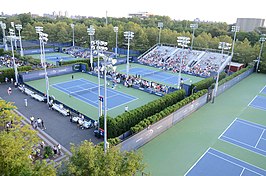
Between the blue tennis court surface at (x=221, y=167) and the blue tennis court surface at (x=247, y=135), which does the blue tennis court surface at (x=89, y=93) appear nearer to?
the blue tennis court surface at (x=247, y=135)

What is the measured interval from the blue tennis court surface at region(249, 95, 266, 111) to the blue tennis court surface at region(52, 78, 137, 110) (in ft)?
52.3

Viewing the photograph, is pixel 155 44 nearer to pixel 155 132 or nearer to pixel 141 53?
pixel 141 53

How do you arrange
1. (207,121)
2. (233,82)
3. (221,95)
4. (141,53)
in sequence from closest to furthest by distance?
(207,121), (221,95), (233,82), (141,53)

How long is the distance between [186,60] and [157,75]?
39.1 feet

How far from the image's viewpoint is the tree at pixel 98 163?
8.91 m

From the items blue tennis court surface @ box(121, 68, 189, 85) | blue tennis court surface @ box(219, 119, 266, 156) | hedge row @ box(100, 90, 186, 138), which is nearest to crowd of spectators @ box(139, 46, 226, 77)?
blue tennis court surface @ box(121, 68, 189, 85)

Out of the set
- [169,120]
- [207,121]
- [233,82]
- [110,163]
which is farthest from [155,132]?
[233,82]

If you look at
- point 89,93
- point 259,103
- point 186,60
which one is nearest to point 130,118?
point 89,93

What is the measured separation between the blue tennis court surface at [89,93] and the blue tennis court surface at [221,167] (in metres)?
12.9

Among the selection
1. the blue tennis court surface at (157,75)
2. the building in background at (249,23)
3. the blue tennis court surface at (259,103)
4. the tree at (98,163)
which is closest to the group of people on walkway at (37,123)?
the tree at (98,163)

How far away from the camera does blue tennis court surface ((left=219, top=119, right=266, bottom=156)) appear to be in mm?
19328

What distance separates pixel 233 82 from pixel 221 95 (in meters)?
6.86

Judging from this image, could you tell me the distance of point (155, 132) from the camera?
19953mm

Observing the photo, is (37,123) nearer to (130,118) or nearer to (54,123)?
(54,123)
